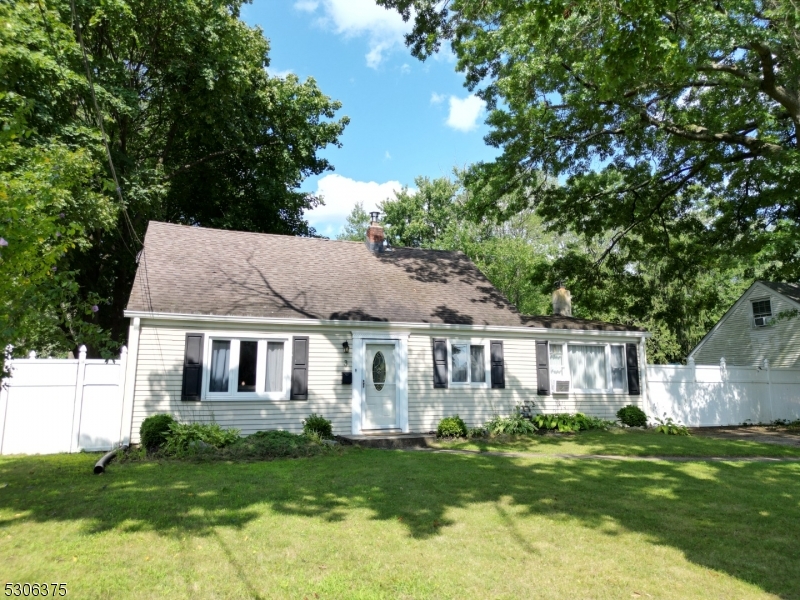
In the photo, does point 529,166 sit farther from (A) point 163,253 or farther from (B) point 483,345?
(A) point 163,253

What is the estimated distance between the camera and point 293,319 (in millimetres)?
11891

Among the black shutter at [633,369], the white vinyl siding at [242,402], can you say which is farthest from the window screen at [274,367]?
the black shutter at [633,369]

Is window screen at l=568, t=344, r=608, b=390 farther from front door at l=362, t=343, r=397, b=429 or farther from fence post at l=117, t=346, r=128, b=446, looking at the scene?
fence post at l=117, t=346, r=128, b=446

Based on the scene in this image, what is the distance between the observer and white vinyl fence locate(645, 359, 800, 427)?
51.4 feet

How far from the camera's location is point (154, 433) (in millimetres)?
9781

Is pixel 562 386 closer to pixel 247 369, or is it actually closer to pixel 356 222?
pixel 247 369

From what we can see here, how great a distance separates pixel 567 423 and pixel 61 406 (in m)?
11.8

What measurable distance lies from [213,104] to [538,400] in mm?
14443

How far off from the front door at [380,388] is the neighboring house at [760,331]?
14045 millimetres

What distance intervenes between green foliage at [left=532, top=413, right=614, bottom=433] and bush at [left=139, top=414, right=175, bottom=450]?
8.89m

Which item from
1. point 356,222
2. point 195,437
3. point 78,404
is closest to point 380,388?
point 195,437

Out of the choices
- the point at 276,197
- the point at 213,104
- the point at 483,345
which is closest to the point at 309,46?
the point at 213,104

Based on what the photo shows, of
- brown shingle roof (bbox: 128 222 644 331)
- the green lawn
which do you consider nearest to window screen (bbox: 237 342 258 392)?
brown shingle roof (bbox: 128 222 644 331)

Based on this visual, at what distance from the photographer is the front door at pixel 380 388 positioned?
12.5 meters
